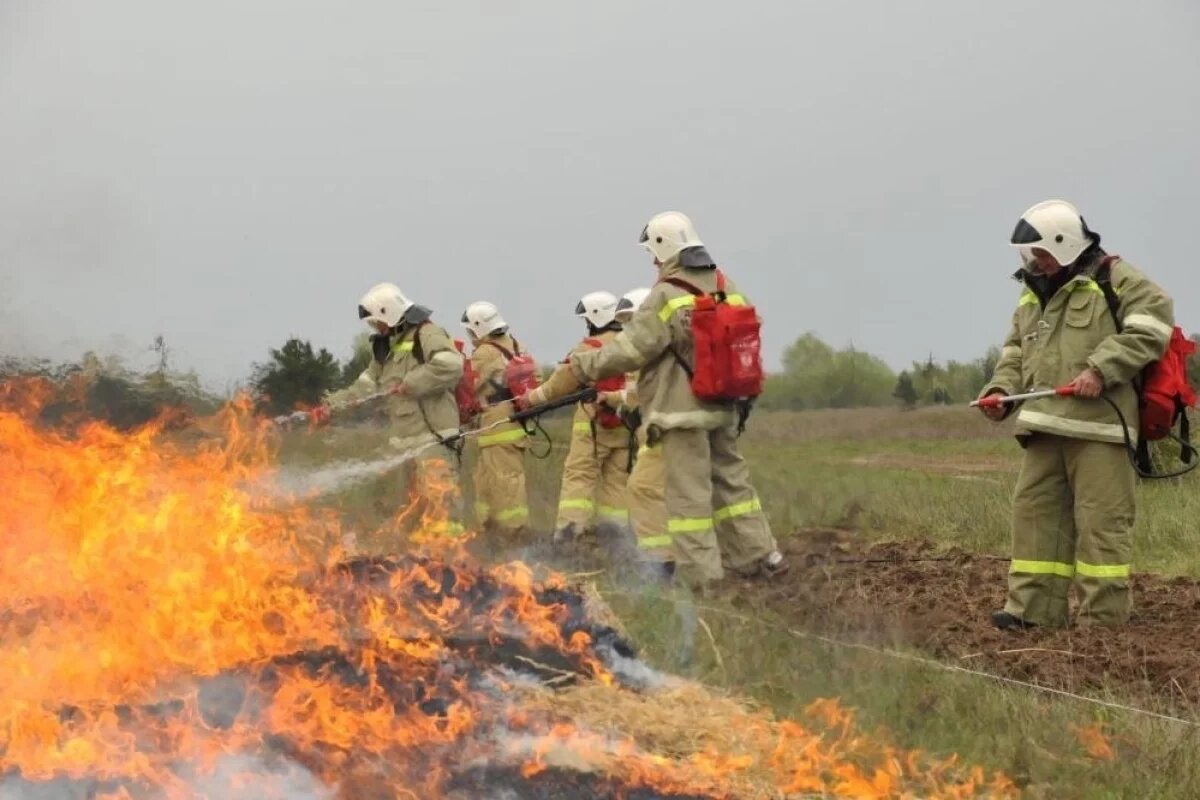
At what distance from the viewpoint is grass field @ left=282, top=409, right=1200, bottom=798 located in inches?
187

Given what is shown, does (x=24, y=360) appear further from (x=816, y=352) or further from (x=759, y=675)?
(x=816, y=352)

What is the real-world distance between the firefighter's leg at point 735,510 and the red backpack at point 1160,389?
97.5 inches

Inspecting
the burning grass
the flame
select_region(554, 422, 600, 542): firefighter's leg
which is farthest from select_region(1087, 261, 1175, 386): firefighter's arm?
select_region(554, 422, 600, 542): firefighter's leg

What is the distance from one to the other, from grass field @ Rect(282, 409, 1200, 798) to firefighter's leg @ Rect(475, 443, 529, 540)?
34.1 inches

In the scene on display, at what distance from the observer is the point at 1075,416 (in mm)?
7090

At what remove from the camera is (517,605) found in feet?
19.0

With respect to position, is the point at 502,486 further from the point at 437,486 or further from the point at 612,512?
the point at 612,512

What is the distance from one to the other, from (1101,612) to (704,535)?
232 centimetres

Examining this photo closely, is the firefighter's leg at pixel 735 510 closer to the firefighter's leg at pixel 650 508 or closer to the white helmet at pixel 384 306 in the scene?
the firefighter's leg at pixel 650 508

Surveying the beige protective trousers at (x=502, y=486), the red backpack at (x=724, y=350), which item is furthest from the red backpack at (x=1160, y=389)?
the beige protective trousers at (x=502, y=486)

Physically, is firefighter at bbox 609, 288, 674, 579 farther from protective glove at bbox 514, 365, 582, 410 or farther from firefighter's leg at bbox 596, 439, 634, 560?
firefighter's leg at bbox 596, 439, 634, 560

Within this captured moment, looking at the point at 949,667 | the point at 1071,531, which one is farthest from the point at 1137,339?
the point at 949,667

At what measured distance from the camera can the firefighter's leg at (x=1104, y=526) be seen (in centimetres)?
700

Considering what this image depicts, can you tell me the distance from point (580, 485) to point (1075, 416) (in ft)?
16.9
